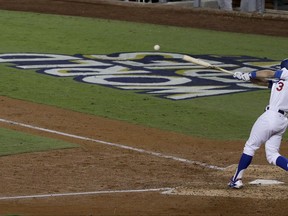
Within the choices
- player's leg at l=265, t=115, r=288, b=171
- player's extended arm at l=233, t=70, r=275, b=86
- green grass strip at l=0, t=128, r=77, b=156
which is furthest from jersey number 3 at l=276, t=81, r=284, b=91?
green grass strip at l=0, t=128, r=77, b=156

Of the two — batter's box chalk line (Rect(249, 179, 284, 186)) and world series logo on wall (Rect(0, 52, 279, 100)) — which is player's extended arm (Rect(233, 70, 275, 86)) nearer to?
batter's box chalk line (Rect(249, 179, 284, 186))

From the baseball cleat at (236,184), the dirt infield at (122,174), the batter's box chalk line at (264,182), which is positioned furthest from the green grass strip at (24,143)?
the baseball cleat at (236,184)

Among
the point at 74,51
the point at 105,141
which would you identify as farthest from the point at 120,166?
the point at 74,51

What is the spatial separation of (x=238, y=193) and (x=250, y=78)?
1.42 meters

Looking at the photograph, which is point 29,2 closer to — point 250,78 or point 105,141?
point 105,141

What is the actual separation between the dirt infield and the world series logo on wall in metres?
2.92

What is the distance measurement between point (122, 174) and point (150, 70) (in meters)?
8.95

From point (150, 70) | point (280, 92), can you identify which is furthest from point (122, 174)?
point (150, 70)

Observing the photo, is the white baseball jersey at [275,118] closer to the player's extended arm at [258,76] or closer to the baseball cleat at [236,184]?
the player's extended arm at [258,76]

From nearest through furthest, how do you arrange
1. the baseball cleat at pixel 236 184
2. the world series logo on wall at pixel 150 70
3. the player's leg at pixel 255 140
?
the player's leg at pixel 255 140 < the baseball cleat at pixel 236 184 < the world series logo on wall at pixel 150 70

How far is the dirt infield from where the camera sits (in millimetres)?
10273

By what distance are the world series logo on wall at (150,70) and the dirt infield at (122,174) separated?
292 cm

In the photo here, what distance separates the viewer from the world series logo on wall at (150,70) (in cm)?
1912

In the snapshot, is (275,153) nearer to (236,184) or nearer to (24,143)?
(236,184)
